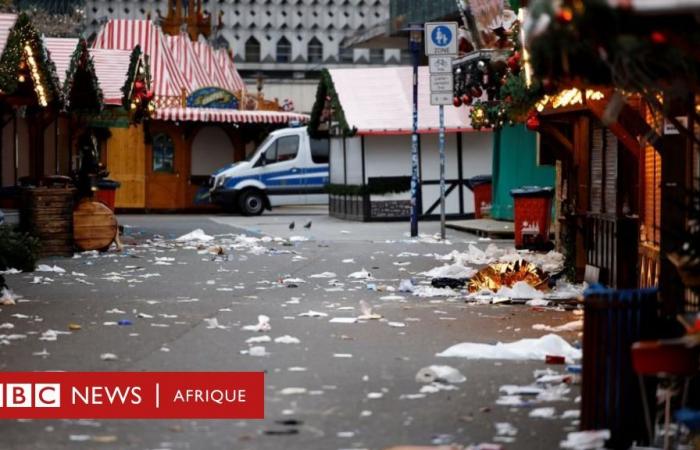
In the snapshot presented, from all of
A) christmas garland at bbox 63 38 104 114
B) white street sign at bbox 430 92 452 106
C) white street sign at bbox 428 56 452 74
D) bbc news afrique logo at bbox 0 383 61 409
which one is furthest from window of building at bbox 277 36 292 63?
bbc news afrique logo at bbox 0 383 61 409

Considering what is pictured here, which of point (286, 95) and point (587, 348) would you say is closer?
point (587, 348)

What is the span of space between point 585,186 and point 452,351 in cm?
616

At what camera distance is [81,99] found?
2516 cm

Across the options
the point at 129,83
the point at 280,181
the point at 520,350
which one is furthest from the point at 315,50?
the point at 520,350

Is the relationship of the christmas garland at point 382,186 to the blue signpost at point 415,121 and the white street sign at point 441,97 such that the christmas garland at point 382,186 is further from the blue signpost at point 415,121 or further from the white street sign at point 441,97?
the white street sign at point 441,97

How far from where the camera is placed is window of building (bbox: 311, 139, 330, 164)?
38.3 meters

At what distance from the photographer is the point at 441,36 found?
24.2 m

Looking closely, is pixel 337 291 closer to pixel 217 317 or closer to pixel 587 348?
pixel 217 317

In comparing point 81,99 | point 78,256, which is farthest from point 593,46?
point 81,99

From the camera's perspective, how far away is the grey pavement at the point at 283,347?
6.89 m

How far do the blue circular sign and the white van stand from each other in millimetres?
14022

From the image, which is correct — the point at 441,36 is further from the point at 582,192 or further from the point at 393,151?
the point at 393,151

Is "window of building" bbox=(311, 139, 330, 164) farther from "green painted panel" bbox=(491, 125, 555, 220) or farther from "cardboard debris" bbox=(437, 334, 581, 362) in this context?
"cardboard debris" bbox=(437, 334, 581, 362)

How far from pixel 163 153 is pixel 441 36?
61.9 feet
